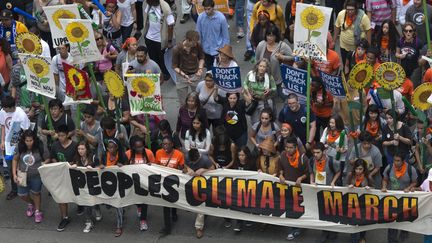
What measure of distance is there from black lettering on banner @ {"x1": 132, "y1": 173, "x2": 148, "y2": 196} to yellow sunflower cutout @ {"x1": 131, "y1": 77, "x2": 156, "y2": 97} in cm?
104

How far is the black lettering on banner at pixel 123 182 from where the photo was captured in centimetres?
1256

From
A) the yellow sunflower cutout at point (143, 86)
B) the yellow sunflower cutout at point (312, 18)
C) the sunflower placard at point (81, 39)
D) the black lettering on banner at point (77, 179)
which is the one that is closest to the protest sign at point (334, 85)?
the yellow sunflower cutout at point (312, 18)

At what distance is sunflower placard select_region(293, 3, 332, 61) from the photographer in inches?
486

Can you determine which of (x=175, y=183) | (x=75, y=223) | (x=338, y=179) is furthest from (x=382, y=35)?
(x=75, y=223)

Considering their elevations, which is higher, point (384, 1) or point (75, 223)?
point (384, 1)

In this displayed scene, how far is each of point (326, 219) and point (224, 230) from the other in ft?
4.72

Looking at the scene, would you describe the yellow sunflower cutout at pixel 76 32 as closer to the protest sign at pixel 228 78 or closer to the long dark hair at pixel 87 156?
the long dark hair at pixel 87 156

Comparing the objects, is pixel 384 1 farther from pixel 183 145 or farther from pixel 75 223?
pixel 75 223

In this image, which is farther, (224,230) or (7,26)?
(7,26)

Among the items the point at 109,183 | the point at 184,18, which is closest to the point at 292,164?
the point at 109,183

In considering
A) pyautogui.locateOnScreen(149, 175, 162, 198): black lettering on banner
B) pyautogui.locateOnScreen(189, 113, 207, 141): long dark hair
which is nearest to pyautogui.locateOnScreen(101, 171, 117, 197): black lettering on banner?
pyautogui.locateOnScreen(149, 175, 162, 198): black lettering on banner

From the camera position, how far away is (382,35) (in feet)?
46.6

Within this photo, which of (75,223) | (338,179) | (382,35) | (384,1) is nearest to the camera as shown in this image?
(338,179)

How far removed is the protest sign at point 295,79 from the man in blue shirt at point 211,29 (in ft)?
7.21
